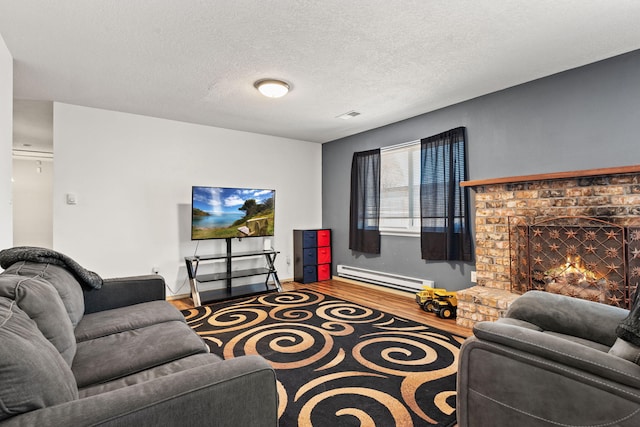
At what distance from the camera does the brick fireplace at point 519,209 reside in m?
2.59

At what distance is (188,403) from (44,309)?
0.93m

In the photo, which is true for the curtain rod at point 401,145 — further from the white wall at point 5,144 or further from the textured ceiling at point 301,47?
the white wall at point 5,144

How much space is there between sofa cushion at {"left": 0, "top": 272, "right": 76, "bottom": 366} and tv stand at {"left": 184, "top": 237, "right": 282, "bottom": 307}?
2.58 metres

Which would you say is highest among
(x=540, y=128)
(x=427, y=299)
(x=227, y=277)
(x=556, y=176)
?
(x=540, y=128)

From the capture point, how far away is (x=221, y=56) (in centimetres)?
264

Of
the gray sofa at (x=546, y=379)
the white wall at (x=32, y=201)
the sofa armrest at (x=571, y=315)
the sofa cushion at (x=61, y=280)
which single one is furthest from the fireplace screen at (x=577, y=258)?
the white wall at (x=32, y=201)

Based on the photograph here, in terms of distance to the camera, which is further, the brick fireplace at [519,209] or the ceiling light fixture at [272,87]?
the ceiling light fixture at [272,87]

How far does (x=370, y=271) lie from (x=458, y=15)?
3532 mm

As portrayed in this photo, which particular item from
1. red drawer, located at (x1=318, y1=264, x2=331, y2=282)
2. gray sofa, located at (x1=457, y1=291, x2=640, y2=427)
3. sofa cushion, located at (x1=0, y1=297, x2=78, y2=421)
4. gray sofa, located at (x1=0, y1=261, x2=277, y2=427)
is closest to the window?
red drawer, located at (x1=318, y1=264, x2=331, y2=282)

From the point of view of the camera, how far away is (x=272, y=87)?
3.12m

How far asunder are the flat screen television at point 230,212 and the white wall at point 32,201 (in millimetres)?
4606

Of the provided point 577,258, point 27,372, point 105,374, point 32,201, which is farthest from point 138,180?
point 577,258

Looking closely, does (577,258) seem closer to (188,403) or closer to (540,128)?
(540,128)

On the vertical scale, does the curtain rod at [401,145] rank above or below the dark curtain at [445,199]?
above
